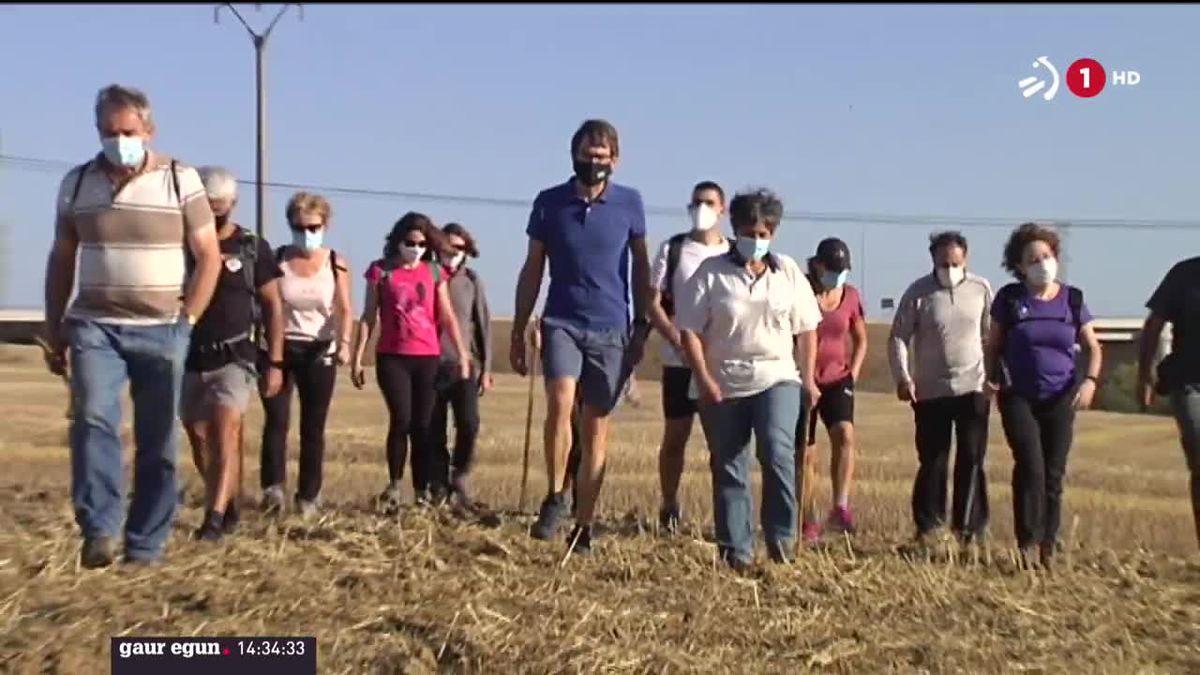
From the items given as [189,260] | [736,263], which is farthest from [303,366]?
[736,263]

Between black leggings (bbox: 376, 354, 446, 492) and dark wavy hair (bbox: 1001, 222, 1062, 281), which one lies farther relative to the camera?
black leggings (bbox: 376, 354, 446, 492)

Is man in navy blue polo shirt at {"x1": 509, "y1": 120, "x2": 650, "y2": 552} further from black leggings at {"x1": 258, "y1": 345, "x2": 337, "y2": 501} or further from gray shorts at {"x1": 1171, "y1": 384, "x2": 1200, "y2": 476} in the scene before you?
gray shorts at {"x1": 1171, "y1": 384, "x2": 1200, "y2": 476}

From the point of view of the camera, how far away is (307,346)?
31.6ft

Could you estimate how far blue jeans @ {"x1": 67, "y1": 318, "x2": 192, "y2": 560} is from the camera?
7.14 meters

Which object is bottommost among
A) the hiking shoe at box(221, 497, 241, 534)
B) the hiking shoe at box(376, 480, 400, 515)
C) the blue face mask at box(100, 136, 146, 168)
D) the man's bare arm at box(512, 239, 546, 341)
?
the hiking shoe at box(376, 480, 400, 515)

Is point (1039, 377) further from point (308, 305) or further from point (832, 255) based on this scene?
point (308, 305)

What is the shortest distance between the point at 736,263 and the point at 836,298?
230cm

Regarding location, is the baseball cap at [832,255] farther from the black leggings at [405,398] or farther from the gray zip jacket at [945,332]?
the black leggings at [405,398]

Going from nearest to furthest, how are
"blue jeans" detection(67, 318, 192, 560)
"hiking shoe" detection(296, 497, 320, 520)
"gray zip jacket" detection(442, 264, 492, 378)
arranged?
"blue jeans" detection(67, 318, 192, 560) → "hiking shoe" detection(296, 497, 320, 520) → "gray zip jacket" detection(442, 264, 492, 378)

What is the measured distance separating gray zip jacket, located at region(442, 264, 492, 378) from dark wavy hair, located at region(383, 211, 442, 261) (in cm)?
32

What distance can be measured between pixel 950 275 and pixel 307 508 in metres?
4.18

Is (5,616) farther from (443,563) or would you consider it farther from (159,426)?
(443,563)

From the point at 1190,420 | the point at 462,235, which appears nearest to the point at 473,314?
the point at 462,235

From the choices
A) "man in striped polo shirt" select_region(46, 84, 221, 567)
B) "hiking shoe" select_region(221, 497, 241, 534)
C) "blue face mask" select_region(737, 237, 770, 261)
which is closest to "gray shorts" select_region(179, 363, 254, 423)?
"hiking shoe" select_region(221, 497, 241, 534)
